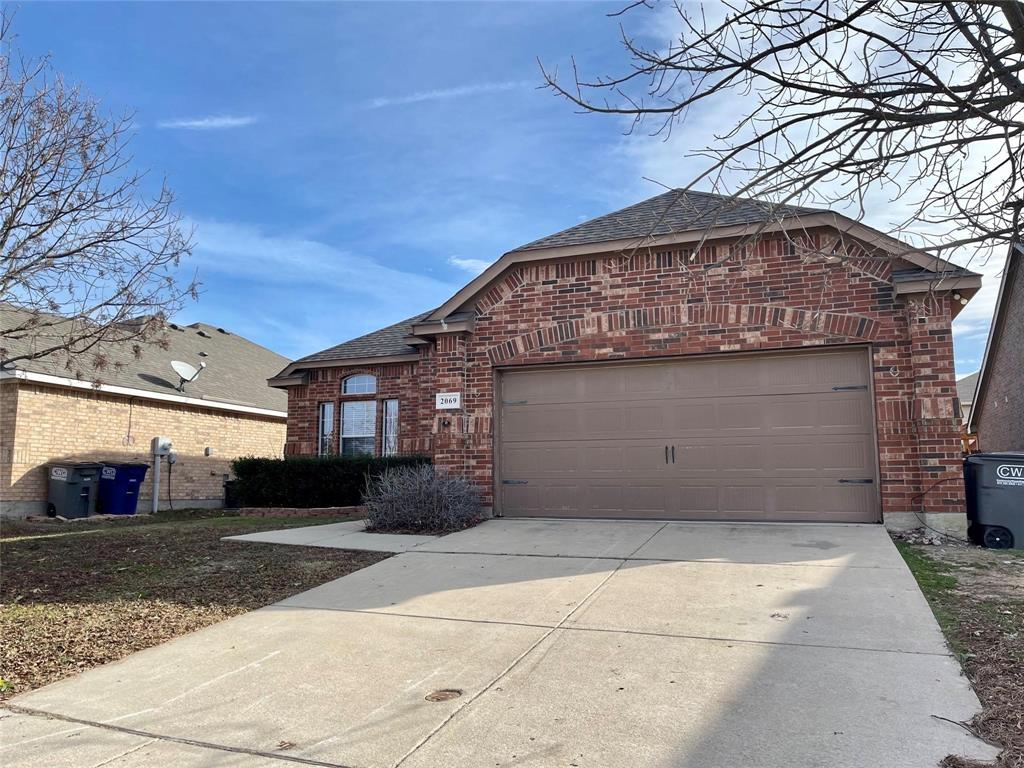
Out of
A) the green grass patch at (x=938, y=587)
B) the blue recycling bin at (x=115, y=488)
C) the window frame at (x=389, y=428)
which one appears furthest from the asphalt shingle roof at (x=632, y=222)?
the blue recycling bin at (x=115, y=488)

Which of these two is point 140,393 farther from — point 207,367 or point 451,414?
point 451,414

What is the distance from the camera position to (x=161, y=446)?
1730 cm

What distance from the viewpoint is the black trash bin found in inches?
316

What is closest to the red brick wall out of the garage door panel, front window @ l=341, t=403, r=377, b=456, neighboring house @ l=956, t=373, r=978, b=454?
the garage door panel

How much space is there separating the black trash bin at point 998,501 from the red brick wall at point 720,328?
0.36 m

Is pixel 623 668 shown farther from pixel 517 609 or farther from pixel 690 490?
pixel 690 490

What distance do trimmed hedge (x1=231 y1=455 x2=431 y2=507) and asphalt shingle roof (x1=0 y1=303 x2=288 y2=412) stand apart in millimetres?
3455

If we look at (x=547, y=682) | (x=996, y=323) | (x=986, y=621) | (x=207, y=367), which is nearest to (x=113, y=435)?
(x=207, y=367)

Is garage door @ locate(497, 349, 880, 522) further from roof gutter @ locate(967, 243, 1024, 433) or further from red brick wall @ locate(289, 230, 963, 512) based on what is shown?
roof gutter @ locate(967, 243, 1024, 433)

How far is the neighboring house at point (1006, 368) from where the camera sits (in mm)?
16453

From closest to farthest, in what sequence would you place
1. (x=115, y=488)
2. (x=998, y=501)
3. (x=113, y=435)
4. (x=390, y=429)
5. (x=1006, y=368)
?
(x=998, y=501), (x=390, y=429), (x=115, y=488), (x=113, y=435), (x=1006, y=368)

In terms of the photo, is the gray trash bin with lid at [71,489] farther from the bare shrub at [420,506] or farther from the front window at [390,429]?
the bare shrub at [420,506]

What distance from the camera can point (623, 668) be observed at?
13.5 ft

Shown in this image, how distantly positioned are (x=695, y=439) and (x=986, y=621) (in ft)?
16.9
